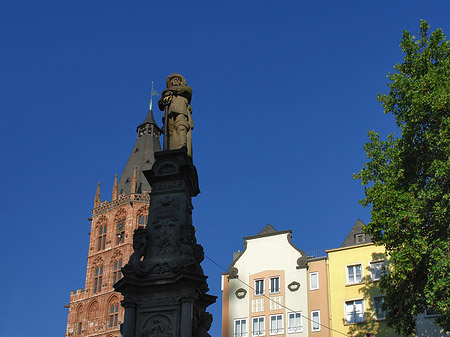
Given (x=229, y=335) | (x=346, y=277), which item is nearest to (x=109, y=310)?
(x=229, y=335)

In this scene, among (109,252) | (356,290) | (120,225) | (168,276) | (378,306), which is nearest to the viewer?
(168,276)

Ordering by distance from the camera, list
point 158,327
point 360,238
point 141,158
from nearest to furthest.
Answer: point 158,327, point 360,238, point 141,158

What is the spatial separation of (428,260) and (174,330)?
496 inches

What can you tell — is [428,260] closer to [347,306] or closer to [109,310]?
[347,306]

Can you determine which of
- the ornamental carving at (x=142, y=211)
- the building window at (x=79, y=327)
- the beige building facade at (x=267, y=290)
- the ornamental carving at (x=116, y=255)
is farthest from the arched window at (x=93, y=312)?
the beige building facade at (x=267, y=290)

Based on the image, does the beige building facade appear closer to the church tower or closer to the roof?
the roof

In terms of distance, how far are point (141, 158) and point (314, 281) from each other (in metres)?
56.0

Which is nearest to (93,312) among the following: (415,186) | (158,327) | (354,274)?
(354,274)

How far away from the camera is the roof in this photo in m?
38.7

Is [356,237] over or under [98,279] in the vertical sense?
under

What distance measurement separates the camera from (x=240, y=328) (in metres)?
37.5

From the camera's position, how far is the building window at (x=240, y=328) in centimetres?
3725

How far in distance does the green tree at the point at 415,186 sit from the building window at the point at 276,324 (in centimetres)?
1553

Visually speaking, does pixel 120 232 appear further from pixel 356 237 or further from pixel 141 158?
pixel 356 237
